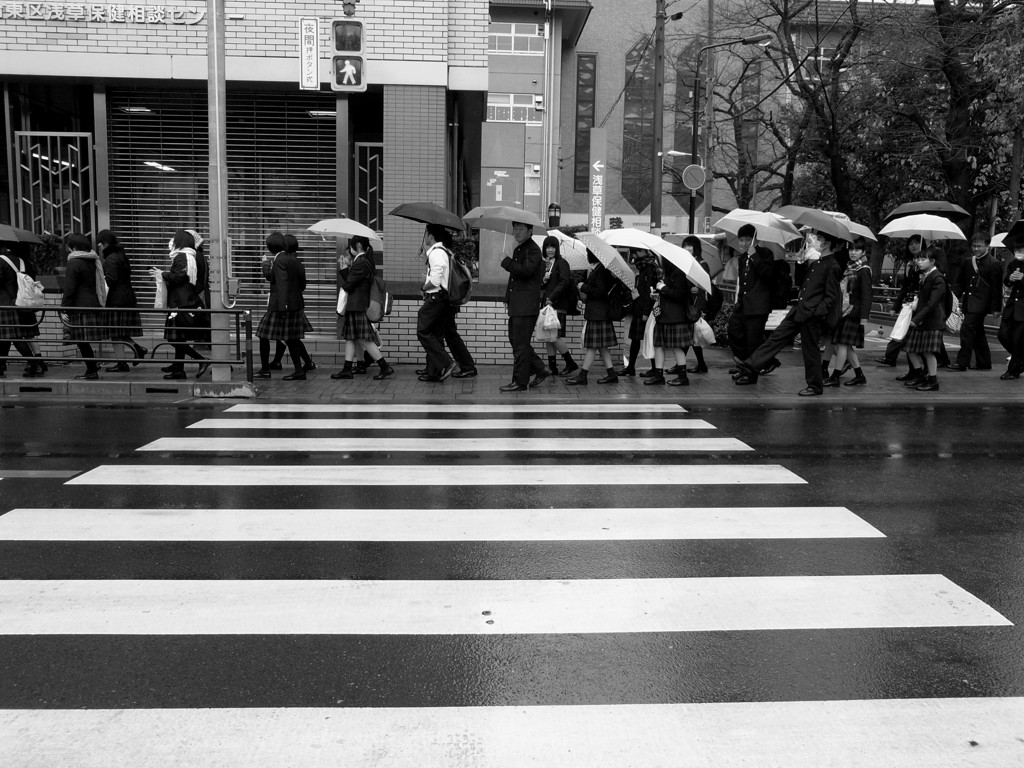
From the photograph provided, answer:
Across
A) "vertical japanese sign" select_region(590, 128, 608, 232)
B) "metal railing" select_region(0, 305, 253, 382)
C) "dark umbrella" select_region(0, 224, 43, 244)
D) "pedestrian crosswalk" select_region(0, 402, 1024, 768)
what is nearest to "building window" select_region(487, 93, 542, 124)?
"vertical japanese sign" select_region(590, 128, 608, 232)

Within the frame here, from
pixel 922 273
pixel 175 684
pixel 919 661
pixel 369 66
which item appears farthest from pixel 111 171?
pixel 919 661

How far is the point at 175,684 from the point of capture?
348 centimetres

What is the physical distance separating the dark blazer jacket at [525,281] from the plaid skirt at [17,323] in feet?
19.3

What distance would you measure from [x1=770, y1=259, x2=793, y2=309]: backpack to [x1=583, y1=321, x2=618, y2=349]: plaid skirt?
85.2 inches

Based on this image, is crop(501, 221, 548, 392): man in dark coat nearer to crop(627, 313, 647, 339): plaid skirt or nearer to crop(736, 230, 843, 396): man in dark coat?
crop(627, 313, 647, 339): plaid skirt

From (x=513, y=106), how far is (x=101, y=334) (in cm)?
3631

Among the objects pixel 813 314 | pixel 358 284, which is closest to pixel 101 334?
pixel 358 284

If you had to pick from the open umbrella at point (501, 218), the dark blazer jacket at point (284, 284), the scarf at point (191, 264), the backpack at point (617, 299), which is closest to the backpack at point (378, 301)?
the dark blazer jacket at point (284, 284)

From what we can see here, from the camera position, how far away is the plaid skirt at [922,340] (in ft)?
36.9

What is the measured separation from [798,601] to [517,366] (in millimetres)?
6952

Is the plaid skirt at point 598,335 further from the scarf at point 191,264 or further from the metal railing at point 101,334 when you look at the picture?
the scarf at point 191,264

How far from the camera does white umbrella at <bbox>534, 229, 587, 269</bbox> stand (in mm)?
11938

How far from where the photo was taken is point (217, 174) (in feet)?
35.7

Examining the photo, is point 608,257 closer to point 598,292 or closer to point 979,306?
point 598,292
